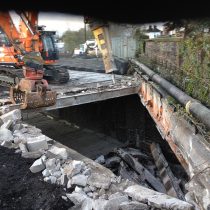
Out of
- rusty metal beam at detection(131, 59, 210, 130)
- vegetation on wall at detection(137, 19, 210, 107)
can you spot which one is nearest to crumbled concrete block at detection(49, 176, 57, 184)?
rusty metal beam at detection(131, 59, 210, 130)

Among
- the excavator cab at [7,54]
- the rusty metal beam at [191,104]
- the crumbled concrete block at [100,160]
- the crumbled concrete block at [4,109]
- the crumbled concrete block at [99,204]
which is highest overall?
the excavator cab at [7,54]

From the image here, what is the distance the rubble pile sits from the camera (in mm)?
3770

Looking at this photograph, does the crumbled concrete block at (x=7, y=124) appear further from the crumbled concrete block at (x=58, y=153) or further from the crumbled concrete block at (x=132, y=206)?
the crumbled concrete block at (x=132, y=206)

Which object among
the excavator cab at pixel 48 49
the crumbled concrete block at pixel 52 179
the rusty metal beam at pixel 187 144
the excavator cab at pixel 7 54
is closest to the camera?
the rusty metal beam at pixel 187 144

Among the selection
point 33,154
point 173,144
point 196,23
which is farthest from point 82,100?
point 196,23

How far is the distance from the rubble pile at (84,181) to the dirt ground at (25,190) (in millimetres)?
122

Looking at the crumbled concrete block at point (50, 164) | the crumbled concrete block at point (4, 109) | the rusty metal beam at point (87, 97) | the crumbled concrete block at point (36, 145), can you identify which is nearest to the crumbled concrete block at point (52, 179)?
the crumbled concrete block at point (50, 164)

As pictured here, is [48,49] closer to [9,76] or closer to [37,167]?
[9,76]

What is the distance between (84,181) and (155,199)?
106 cm

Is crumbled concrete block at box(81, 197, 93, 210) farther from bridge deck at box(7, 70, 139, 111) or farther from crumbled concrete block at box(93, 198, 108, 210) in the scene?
bridge deck at box(7, 70, 139, 111)

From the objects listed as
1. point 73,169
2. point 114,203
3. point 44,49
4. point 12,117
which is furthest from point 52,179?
point 44,49

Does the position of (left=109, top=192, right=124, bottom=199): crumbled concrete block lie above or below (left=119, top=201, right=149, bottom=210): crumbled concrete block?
below

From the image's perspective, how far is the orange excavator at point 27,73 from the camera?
8250 mm

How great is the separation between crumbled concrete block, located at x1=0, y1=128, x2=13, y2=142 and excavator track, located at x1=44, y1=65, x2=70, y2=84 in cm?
682
